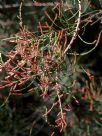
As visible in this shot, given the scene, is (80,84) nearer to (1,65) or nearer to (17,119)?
(17,119)

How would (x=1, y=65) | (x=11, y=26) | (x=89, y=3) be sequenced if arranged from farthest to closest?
(x=11, y=26) < (x=89, y=3) < (x=1, y=65)

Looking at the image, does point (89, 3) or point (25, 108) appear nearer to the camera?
point (89, 3)

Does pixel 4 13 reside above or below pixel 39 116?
above

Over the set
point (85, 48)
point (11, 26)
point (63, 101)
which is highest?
point (11, 26)

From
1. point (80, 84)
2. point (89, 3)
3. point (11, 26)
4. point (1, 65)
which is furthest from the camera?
point (80, 84)

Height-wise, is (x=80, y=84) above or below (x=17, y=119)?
above

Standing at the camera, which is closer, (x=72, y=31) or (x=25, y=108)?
(x=72, y=31)

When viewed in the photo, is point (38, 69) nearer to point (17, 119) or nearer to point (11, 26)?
point (11, 26)

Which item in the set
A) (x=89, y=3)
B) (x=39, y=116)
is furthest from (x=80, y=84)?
(x=89, y=3)

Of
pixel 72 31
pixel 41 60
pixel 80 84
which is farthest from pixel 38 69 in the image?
Answer: pixel 80 84
